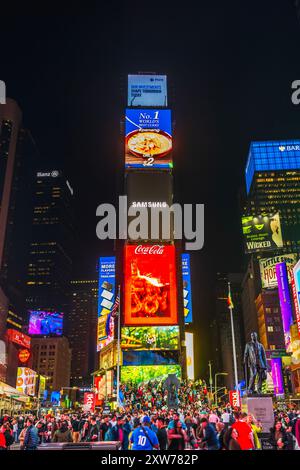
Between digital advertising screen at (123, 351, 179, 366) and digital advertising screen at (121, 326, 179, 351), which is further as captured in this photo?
digital advertising screen at (121, 326, 179, 351)

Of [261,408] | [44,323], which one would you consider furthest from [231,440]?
[44,323]

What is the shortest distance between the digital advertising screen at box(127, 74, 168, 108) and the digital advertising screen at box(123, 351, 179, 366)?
47.9 meters

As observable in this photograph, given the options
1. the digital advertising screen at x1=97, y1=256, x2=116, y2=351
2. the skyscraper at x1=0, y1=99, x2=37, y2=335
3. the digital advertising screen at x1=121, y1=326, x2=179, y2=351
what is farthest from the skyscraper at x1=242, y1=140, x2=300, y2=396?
the skyscraper at x1=0, y1=99, x2=37, y2=335

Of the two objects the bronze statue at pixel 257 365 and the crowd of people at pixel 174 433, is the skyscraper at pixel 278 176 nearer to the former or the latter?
the bronze statue at pixel 257 365

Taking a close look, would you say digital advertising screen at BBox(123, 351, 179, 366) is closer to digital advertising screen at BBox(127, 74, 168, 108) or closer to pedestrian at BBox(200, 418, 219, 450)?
digital advertising screen at BBox(127, 74, 168, 108)

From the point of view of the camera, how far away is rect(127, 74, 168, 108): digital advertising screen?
285 ft

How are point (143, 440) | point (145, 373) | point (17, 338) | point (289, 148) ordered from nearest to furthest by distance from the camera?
1. point (143, 440)
2. point (145, 373)
3. point (17, 338)
4. point (289, 148)

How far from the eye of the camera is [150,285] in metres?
70.2

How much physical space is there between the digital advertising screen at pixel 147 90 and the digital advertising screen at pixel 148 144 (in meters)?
9.41

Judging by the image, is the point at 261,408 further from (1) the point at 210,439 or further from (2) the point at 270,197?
(2) the point at 270,197

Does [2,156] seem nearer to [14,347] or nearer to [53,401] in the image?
[14,347]

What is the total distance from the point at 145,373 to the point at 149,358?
2.29 metres
